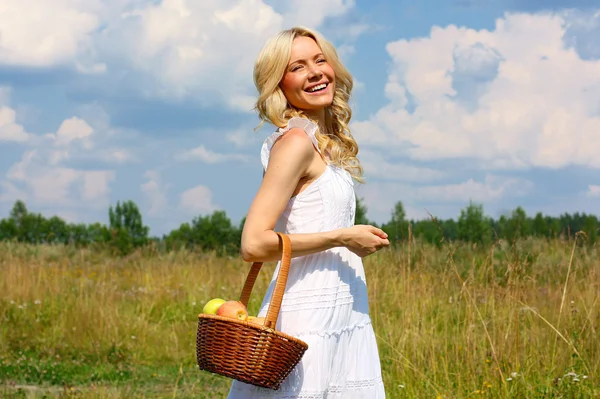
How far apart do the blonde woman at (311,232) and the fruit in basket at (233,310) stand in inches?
4.1

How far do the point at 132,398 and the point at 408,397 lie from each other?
6.48 ft

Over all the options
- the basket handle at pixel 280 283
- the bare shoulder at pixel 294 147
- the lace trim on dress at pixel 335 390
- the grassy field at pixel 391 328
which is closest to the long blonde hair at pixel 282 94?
the bare shoulder at pixel 294 147

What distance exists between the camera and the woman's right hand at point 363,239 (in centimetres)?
239

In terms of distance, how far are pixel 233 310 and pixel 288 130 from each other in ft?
2.14

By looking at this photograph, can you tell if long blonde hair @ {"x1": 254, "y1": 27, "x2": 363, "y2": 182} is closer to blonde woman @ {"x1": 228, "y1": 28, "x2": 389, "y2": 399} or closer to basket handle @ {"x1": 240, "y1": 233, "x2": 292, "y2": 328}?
blonde woman @ {"x1": 228, "y1": 28, "x2": 389, "y2": 399}

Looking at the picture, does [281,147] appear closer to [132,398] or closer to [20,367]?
[132,398]

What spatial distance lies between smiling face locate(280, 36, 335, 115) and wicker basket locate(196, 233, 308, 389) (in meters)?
0.66

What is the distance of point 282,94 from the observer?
9.02 ft

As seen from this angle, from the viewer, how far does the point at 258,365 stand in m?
2.21

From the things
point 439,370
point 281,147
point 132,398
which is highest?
point 281,147

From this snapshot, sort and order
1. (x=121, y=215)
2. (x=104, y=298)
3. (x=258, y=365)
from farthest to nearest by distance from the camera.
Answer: (x=121, y=215), (x=104, y=298), (x=258, y=365)

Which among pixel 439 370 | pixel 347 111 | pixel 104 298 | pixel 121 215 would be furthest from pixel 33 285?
pixel 121 215

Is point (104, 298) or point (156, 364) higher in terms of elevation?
point (104, 298)

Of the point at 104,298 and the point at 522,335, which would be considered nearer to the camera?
the point at 522,335
